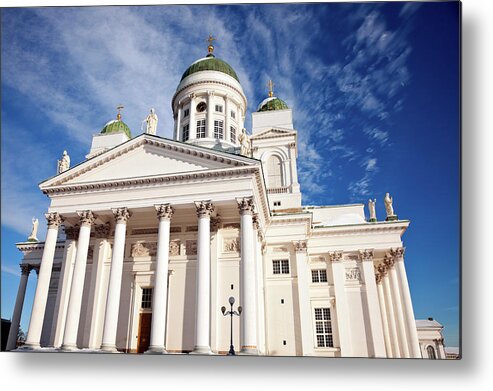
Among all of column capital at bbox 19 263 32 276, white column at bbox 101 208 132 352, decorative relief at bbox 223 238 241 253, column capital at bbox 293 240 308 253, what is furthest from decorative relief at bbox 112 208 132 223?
column capital at bbox 293 240 308 253

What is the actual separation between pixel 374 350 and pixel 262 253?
5.79 meters

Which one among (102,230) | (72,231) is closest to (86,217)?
(102,230)

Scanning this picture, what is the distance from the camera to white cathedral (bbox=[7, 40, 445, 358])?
11.9 metres

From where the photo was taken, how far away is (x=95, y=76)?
35.4ft

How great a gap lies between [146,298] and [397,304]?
1045 cm

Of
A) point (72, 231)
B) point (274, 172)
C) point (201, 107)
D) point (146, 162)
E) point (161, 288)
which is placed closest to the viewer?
point (161, 288)

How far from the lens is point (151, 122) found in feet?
46.4

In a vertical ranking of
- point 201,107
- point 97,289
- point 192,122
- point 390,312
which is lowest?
point 390,312

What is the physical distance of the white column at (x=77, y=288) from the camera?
464 inches

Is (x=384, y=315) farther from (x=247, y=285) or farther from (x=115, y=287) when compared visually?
(x=115, y=287)

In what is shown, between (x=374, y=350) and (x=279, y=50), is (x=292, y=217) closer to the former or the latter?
(x=374, y=350)

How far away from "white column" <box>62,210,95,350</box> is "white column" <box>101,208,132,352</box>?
106cm

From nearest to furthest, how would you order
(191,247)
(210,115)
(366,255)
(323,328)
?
(191,247)
(323,328)
(366,255)
(210,115)

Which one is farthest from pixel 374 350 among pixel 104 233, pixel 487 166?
pixel 104 233
